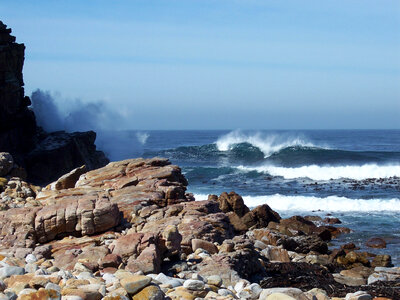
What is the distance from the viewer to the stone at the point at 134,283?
596 centimetres

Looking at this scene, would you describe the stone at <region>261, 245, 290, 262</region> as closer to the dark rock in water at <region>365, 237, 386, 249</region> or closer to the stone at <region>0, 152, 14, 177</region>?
the dark rock in water at <region>365, 237, 386, 249</region>

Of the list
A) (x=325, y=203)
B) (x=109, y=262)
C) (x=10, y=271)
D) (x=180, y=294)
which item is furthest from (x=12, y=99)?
(x=180, y=294)

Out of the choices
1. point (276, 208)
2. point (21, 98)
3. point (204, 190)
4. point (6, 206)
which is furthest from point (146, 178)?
point (21, 98)

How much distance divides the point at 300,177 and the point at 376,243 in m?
21.1

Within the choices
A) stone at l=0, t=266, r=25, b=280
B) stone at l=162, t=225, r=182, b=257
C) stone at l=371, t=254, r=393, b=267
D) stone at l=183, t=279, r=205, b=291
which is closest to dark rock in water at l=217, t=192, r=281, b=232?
stone at l=371, t=254, r=393, b=267

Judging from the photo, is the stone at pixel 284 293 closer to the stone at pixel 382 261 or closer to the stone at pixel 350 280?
the stone at pixel 350 280

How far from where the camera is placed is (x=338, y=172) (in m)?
37.3

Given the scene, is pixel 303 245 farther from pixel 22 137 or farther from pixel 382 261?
pixel 22 137

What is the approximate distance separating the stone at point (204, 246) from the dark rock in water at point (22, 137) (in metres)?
20.1

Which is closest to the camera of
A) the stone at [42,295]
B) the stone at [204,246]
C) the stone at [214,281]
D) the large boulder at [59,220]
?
the stone at [42,295]

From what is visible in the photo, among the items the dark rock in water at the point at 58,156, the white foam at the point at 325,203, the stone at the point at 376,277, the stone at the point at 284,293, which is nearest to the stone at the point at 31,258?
the stone at the point at 284,293

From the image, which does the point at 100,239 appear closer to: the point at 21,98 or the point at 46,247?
the point at 46,247

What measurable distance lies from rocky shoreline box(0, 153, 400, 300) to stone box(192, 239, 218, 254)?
0.02m

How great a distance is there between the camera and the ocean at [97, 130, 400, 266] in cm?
2112
